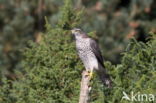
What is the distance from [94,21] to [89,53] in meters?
12.0

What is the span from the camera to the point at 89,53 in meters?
10.2

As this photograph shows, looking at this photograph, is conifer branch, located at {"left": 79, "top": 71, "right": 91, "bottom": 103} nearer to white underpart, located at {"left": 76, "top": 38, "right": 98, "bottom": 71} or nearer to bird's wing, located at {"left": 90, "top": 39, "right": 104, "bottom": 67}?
white underpart, located at {"left": 76, "top": 38, "right": 98, "bottom": 71}

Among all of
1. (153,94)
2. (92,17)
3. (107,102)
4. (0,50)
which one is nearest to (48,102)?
(107,102)

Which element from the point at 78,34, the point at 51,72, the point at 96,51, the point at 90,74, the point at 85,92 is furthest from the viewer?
the point at 78,34

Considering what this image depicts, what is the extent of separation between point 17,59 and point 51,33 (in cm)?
1045

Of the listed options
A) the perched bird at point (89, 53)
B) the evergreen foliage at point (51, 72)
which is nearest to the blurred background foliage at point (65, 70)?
the evergreen foliage at point (51, 72)

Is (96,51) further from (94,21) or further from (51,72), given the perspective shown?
(94,21)

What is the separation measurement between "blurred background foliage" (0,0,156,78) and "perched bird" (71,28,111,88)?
11.0 meters

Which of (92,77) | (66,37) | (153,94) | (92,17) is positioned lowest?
(153,94)

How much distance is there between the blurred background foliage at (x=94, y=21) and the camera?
71.6ft

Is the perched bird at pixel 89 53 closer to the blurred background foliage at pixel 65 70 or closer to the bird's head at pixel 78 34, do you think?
the bird's head at pixel 78 34

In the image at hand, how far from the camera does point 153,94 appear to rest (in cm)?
805

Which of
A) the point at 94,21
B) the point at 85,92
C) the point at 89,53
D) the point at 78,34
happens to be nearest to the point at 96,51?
the point at 89,53

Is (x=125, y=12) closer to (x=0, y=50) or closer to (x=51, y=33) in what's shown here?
(x=0, y=50)
